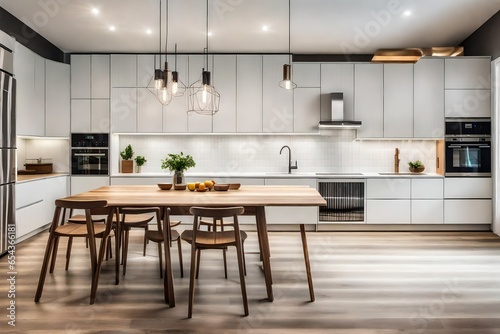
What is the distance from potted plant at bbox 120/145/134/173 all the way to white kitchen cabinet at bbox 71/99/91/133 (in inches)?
24.5

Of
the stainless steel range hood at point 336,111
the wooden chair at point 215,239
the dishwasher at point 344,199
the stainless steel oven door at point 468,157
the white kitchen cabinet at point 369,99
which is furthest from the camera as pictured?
the white kitchen cabinet at point 369,99

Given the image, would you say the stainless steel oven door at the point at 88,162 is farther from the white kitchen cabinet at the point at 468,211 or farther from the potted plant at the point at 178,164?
the white kitchen cabinet at the point at 468,211

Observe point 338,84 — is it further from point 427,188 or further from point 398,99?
point 427,188

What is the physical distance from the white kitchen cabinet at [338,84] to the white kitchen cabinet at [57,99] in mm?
3763

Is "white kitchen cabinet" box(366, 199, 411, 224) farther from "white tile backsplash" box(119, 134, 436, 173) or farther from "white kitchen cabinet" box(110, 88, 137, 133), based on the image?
"white kitchen cabinet" box(110, 88, 137, 133)

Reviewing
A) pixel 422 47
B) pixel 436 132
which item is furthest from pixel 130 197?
pixel 422 47

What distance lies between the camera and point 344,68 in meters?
5.68

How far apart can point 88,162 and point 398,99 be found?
15.1 feet

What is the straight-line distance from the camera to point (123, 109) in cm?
576

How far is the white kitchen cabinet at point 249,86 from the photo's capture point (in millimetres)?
5754

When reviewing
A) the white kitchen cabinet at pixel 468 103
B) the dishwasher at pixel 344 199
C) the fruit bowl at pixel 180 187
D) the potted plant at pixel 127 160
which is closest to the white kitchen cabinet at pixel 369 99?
the dishwasher at pixel 344 199

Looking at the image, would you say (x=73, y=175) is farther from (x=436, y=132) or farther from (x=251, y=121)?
(x=436, y=132)

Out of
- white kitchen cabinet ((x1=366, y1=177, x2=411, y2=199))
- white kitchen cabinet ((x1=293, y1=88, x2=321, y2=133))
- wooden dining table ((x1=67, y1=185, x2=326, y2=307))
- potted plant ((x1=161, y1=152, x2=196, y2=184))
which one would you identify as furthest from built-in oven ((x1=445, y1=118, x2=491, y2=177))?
potted plant ((x1=161, y1=152, x2=196, y2=184))

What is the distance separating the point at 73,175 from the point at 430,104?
5.28m
